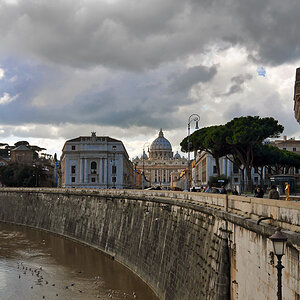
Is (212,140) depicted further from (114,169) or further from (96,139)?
(96,139)

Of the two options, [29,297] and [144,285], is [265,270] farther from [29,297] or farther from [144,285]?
[29,297]

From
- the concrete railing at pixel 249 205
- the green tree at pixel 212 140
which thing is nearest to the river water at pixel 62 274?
the concrete railing at pixel 249 205

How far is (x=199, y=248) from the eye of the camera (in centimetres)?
2320

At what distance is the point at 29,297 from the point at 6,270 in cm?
942

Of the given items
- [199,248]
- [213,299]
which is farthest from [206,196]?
[213,299]

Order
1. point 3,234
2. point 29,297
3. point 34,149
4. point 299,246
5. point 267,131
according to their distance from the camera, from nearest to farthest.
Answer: point 299,246, point 29,297, point 267,131, point 3,234, point 34,149

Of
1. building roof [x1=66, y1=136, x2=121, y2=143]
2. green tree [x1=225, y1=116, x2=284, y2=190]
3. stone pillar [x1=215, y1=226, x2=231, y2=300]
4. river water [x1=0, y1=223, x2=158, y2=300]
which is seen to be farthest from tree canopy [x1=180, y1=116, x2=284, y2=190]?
building roof [x1=66, y1=136, x2=121, y2=143]

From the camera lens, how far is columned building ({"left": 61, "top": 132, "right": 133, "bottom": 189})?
397 ft

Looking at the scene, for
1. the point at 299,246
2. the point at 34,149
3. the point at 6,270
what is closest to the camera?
the point at 299,246

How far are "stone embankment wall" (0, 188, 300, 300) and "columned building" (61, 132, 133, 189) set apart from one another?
64457mm

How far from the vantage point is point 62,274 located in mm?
38125

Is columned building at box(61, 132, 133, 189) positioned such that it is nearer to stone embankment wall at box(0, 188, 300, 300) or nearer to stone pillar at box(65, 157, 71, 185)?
stone pillar at box(65, 157, 71, 185)

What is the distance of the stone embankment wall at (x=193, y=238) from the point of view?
14.2 meters

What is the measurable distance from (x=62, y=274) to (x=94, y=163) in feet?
277
